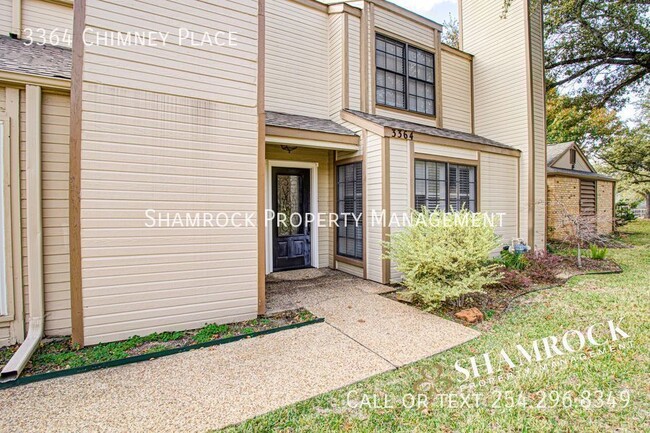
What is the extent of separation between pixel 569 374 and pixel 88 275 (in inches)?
193

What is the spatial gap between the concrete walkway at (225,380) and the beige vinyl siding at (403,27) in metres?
6.98

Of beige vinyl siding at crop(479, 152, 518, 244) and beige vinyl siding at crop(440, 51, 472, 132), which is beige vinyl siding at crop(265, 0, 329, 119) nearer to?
beige vinyl siding at crop(440, 51, 472, 132)

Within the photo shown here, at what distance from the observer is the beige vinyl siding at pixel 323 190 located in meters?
7.37

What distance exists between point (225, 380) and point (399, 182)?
4.65m

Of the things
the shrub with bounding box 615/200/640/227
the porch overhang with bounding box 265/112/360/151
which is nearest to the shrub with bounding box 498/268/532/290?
the porch overhang with bounding box 265/112/360/151

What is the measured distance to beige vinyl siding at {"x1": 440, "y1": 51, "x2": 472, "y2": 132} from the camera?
9117mm

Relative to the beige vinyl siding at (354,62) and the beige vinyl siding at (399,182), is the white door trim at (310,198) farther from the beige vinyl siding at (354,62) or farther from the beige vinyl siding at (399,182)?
the beige vinyl siding at (399,182)

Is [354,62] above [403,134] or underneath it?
above

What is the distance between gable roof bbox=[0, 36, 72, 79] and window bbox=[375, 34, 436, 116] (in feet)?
19.7

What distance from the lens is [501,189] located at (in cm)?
822

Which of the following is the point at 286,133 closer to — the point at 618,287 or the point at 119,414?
the point at 119,414

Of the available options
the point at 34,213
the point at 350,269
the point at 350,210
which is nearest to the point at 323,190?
the point at 350,210

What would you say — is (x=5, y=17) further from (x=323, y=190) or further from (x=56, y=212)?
(x=323, y=190)

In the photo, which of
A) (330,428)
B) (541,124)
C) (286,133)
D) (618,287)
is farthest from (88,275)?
(541,124)
